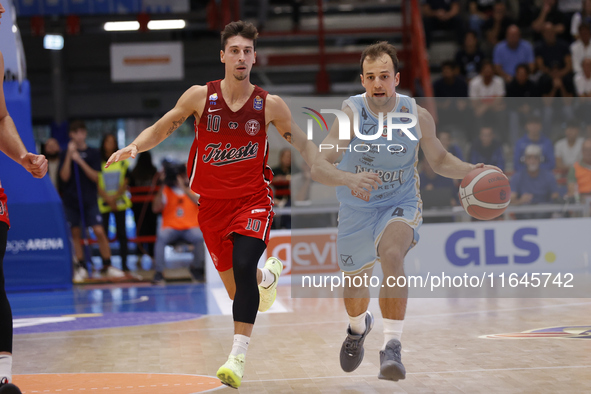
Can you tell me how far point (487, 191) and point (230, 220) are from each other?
1.85 m

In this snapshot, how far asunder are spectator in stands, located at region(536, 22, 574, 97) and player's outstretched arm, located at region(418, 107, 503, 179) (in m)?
8.34

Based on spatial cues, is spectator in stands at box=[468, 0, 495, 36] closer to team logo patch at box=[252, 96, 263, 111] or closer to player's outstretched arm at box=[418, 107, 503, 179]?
player's outstretched arm at box=[418, 107, 503, 179]

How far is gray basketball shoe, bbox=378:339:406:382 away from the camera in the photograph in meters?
4.52

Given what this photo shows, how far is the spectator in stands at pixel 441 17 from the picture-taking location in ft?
47.5

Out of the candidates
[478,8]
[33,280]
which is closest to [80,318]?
[33,280]

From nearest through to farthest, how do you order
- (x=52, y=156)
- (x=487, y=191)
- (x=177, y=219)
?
(x=487, y=191)
(x=177, y=219)
(x=52, y=156)

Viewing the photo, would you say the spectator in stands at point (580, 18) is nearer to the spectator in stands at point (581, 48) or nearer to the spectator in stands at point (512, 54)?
the spectator in stands at point (581, 48)

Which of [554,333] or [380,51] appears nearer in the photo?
[380,51]

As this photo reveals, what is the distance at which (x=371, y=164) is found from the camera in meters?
5.13

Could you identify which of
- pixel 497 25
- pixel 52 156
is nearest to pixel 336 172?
pixel 52 156

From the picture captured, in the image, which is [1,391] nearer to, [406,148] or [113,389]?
[113,389]

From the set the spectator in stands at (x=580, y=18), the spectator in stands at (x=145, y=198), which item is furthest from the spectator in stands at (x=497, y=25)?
the spectator in stands at (x=145, y=198)

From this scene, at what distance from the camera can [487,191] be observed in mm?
5383

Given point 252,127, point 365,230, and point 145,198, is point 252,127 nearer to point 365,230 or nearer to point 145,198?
point 365,230
